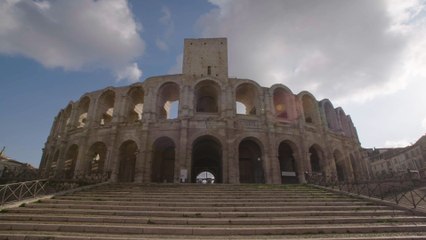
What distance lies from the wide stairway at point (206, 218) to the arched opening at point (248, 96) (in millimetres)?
13388

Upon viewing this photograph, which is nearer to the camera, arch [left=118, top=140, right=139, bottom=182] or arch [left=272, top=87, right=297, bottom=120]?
arch [left=272, top=87, right=297, bottom=120]

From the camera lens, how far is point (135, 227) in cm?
623

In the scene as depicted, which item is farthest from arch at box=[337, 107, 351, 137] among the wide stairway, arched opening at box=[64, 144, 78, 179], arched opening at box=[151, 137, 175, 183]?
arched opening at box=[64, 144, 78, 179]

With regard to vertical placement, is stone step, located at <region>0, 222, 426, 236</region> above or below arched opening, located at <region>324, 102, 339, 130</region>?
below

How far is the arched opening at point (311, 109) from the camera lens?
2283 centimetres

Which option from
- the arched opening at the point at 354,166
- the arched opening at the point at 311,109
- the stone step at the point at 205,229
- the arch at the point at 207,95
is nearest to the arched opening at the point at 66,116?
the arch at the point at 207,95

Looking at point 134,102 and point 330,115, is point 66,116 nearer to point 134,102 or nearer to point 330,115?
point 134,102

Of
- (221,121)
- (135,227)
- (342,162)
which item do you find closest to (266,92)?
(221,121)

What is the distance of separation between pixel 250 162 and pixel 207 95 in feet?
28.6

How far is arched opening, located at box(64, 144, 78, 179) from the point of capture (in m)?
21.9

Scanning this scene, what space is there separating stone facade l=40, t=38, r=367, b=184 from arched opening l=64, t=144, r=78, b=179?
0.10 m

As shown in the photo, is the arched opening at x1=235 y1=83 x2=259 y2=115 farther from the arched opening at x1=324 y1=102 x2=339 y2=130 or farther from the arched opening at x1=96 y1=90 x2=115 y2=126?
the arched opening at x1=96 y1=90 x2=115 y2=126

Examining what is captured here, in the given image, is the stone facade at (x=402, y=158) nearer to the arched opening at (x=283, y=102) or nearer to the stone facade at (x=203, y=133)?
the stone facade at (x=203, y=133)

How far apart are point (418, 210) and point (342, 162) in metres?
16.3
